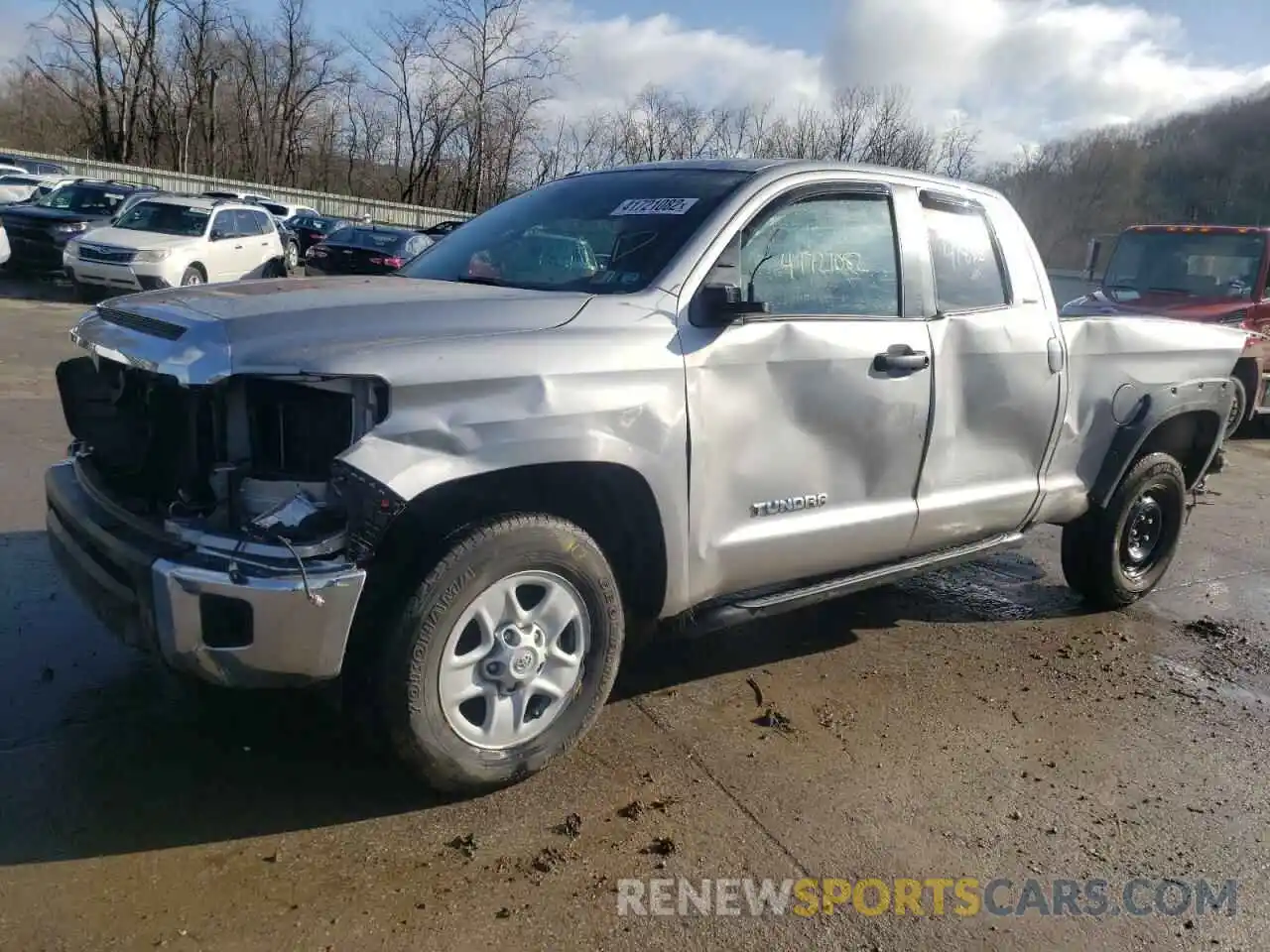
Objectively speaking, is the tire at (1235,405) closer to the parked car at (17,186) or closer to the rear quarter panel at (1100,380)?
the rear quarter panel at (1100,380)

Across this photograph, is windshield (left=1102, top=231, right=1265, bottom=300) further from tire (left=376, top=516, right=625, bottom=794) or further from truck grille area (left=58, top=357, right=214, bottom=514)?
truck grille area (left=58, top=357, right=214, bottom=514)

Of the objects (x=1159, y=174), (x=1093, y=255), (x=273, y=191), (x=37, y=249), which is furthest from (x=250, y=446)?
(x=273, y=191)

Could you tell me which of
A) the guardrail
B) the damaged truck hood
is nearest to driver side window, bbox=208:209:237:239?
the damaged truck hood

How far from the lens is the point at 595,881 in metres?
2.83

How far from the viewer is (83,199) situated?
18.6m

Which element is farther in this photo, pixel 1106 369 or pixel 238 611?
pixel 1106 369

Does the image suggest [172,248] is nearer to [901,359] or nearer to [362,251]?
[362,251]

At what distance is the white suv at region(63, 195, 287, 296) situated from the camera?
15008mm

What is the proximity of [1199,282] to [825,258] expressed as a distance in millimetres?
9633

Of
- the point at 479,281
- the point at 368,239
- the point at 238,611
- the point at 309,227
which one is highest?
the point at 309,227

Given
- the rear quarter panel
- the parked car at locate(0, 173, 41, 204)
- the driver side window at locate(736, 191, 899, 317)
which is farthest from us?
the parked car at locate(0, 173, 41, 204)

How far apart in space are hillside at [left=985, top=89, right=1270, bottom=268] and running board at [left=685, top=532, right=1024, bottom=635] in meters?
26.8

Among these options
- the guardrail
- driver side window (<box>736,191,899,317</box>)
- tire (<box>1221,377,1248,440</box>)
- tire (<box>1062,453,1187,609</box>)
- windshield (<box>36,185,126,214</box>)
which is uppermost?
the guardrail

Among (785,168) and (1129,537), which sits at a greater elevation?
(785,168)
